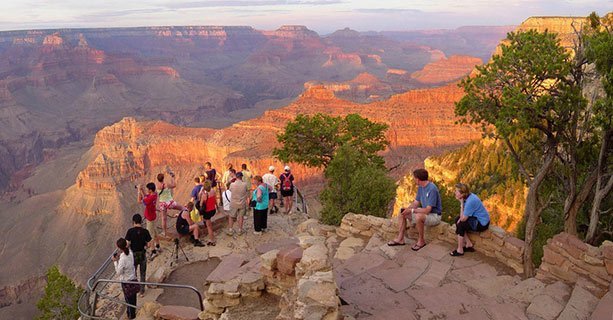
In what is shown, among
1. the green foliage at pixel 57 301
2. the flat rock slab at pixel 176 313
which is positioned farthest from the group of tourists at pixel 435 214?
the green foliage at pixel 57 301

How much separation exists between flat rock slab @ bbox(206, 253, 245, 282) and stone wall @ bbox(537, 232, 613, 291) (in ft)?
21.1

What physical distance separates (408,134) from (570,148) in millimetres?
69404

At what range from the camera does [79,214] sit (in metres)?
73.9

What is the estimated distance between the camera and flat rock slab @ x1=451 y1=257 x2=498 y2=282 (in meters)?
9.92

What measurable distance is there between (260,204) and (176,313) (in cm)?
651

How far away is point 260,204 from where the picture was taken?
1545cm

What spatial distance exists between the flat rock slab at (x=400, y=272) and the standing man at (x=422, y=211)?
2.87 ft

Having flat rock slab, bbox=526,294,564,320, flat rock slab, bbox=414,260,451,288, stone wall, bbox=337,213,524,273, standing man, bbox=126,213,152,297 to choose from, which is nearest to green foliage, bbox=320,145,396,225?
stone wall, bbox=337,213,524,273

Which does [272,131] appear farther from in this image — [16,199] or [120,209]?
[16,199]

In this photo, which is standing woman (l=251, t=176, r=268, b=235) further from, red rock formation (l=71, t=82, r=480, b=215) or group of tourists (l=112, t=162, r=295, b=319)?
red rock formation (l=71, t=82, r=480, b=215)

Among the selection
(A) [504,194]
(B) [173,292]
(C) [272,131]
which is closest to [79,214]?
(C) [272,131]

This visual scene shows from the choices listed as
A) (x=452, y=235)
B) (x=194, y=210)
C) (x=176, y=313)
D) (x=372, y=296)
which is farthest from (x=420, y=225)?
(x=194, y=210)

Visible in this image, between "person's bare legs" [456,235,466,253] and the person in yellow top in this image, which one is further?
the person in yellow top

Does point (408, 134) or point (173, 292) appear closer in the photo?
point (173, 292)
